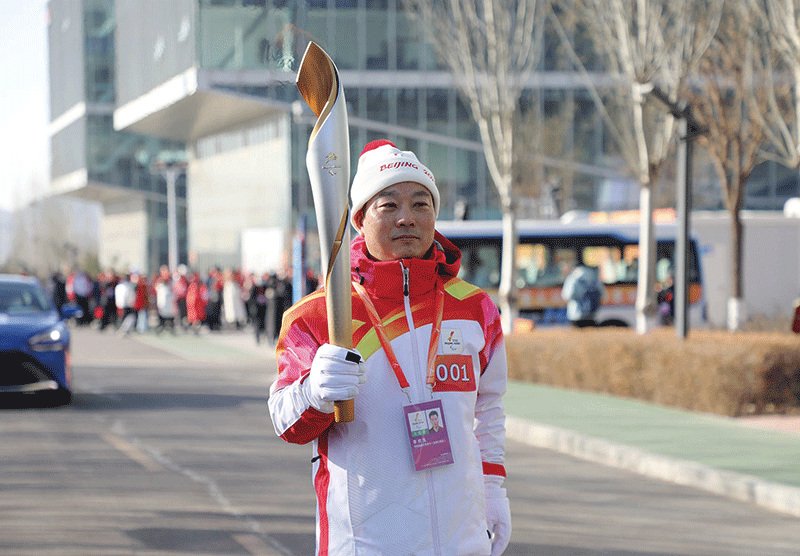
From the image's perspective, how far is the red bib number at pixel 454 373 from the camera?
3.16m

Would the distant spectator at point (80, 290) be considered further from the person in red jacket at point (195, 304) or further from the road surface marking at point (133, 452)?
the road surface marking at point (133, 452)

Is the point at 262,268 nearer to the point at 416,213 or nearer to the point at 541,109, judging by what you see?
the point at 541,109

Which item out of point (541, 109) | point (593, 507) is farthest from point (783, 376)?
point (541, 109)

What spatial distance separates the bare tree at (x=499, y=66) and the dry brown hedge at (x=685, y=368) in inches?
252

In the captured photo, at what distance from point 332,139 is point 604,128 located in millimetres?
47468

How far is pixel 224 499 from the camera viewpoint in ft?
28.5

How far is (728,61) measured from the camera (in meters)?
24.0

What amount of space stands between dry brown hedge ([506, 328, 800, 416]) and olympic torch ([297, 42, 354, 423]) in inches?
437

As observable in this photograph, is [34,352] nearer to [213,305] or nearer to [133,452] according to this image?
[133,452]

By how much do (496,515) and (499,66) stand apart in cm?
2084

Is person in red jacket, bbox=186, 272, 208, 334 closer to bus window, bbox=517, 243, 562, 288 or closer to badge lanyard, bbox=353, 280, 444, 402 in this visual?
bus window, bbox=517, 243, 562, 288

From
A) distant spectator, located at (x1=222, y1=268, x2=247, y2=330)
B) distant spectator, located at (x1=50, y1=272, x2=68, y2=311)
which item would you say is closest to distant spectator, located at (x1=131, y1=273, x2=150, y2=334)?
distant spectator, located at (x1=222, y1=268, x2=247, y2=330)

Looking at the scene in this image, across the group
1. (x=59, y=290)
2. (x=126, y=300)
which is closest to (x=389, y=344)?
(x=126, y=300)

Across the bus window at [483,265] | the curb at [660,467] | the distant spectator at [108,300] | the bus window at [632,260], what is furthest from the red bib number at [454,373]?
the distant spectator at [108,300]
